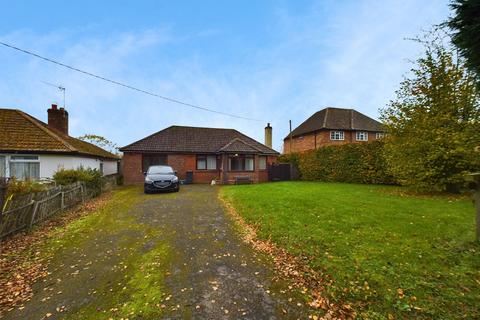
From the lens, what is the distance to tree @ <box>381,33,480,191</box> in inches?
419

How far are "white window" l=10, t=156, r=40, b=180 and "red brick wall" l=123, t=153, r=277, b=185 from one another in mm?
6887

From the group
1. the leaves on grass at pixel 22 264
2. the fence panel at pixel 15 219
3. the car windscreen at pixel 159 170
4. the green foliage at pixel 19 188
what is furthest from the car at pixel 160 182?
the fence panel at pixel 15 219

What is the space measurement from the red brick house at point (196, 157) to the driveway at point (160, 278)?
14.0 meters

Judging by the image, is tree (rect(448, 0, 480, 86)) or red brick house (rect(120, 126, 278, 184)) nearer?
tree (rect(448, 0, 480, 86))

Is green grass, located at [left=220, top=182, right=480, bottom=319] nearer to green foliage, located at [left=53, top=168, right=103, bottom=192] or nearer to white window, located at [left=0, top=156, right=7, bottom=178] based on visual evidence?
green foliage, located at [left=53, top=168, right=103, bottom=192]

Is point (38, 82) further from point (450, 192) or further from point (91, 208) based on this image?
point (450, 192)

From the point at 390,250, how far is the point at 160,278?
492 cm

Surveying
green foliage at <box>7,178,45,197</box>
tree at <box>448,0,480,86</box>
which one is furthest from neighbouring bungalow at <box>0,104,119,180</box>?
tree at <box>448,0,480,86</box>

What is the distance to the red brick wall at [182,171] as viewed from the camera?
20.6m

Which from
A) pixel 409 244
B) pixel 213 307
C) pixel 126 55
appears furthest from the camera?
pixel 126 55

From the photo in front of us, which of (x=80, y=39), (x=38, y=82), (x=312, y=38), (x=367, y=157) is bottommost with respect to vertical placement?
(x=367, y=157)

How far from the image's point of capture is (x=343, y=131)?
99.9 feet

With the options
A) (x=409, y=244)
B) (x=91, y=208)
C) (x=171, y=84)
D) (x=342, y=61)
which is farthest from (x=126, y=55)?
(x=409, y=244)

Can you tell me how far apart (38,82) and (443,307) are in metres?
23.1
